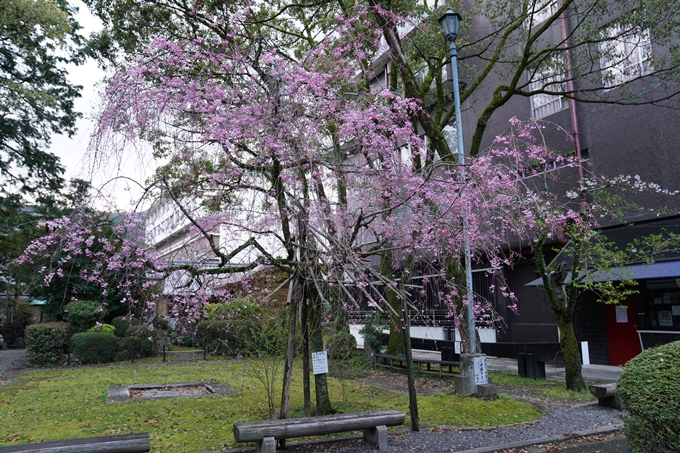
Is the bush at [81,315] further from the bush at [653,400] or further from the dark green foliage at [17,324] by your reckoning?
the bush at [653,400]

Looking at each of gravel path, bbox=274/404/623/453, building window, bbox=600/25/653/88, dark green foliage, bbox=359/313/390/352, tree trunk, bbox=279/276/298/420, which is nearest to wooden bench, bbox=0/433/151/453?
gravel path, bbox=274/404/623/453

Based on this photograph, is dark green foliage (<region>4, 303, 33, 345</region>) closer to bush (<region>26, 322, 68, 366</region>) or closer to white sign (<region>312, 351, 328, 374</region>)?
bush (<region>26, 322, 68, 366</region>)

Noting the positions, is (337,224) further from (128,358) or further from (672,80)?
(128,358)

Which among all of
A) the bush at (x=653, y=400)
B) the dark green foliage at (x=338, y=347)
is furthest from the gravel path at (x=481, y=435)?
the bush at (x=653, y=400)

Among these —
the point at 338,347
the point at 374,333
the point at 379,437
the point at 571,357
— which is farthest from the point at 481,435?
the point at 374,333

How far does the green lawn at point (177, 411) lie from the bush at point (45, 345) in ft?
16.4

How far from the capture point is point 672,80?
1317cm

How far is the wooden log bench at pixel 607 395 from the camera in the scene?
9266mm

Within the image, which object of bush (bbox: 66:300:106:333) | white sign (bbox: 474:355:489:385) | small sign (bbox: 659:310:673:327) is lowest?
white sign (bbox: 474:355:489:385)

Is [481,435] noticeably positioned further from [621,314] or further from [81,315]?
[81,315]

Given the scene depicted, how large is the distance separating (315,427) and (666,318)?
11.9 meters

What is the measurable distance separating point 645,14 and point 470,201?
731 cm

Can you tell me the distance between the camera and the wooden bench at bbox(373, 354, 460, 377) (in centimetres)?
1298

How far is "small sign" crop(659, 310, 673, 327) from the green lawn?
6.95 meters
